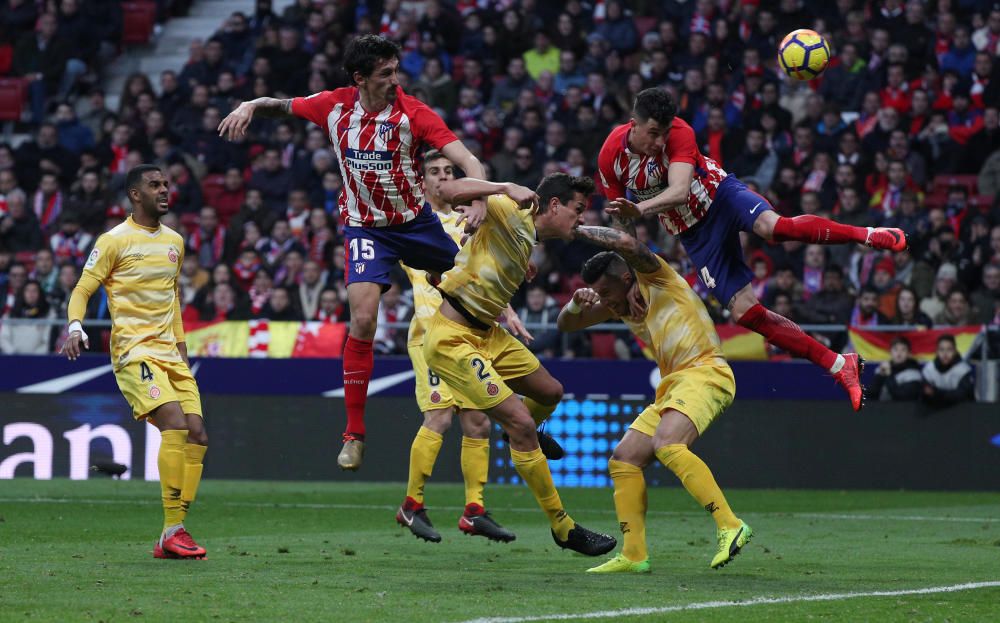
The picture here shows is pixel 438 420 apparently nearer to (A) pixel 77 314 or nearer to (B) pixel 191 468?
(B) pixel 191 468

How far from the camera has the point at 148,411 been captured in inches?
375

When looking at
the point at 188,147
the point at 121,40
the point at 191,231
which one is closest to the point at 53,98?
the point at 121,40

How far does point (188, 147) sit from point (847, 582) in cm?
1707

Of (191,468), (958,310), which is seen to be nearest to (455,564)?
(191,468)

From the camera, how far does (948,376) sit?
16453mm

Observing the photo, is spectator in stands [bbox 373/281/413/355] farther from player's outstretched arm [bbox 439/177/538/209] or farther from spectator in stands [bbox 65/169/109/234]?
player's outstretched arm [bbox 439/177/538/209]

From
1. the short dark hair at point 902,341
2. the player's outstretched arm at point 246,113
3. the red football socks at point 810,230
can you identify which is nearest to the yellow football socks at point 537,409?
the red football socks at point 810,230

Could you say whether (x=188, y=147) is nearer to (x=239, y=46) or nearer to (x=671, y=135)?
(x=239, y=46)

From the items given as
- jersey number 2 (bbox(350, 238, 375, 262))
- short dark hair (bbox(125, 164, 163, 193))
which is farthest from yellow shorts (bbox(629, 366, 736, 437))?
short dark hair (bbox(125, 164, 163, 193))

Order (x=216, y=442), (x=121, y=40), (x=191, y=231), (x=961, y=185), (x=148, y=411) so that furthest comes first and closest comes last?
(x=121, y=40), (x=191, y=231), (x=961, y=185), (x=216, y=442), (x=148, y=411)

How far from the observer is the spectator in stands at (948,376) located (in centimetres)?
1641

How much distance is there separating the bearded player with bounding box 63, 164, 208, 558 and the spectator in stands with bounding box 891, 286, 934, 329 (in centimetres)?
960

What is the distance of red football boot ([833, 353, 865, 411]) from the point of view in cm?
992

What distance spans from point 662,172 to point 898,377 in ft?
24.3
